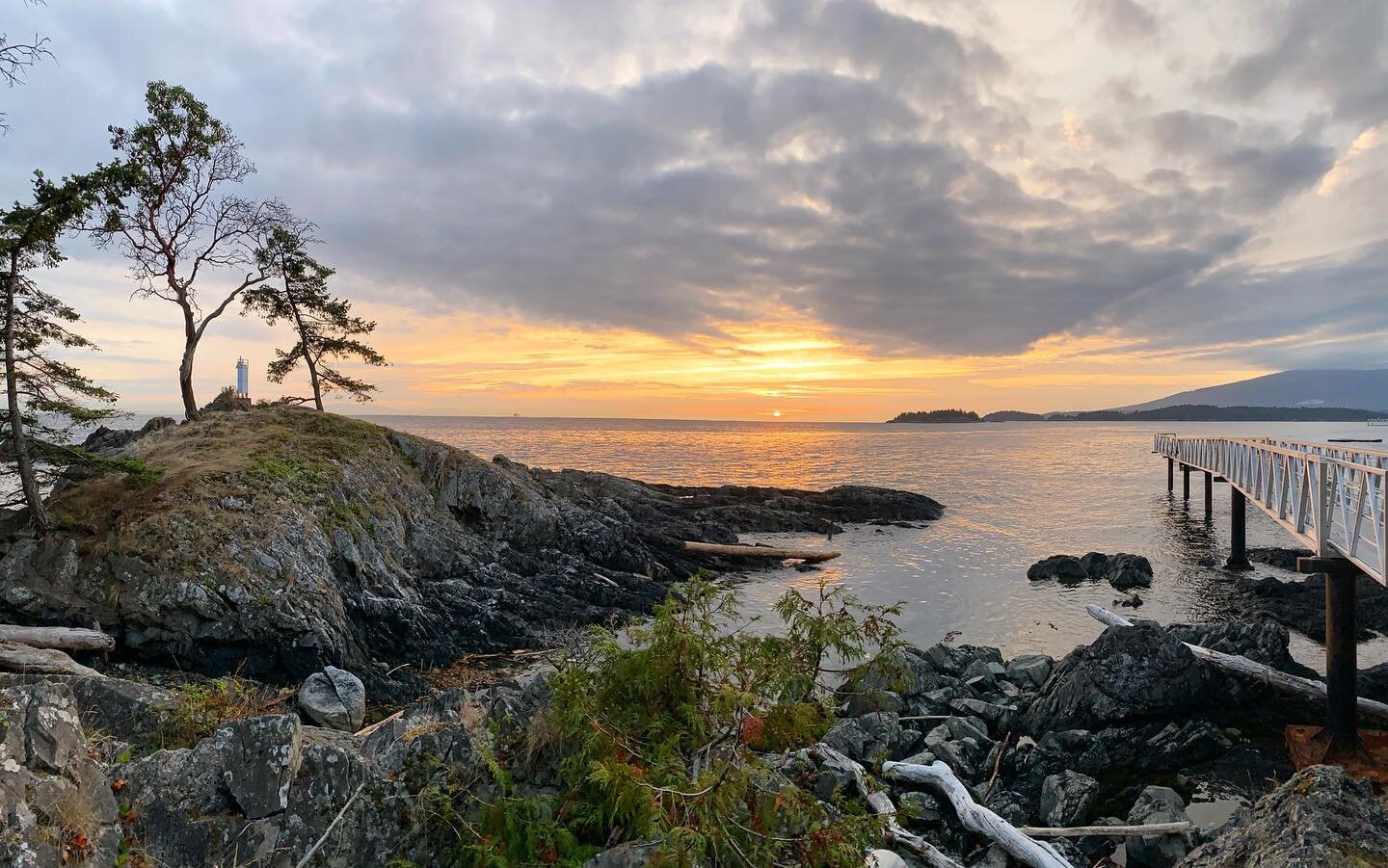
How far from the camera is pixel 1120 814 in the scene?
8.16 metres

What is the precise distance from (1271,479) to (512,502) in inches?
881

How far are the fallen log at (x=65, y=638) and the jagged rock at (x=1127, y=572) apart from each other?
2547 cm

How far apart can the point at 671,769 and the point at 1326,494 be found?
1519cm

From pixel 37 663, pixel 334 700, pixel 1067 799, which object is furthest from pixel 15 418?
pixel 1067 799

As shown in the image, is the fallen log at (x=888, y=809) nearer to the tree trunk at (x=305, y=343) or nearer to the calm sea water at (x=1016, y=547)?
the calm sea water at (x=1016, y=547)

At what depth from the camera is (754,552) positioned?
26734 millimetres

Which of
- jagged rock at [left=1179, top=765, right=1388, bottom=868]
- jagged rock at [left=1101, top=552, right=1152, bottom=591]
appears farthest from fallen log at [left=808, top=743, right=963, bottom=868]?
→ jagged rock at [left=1101, top=552, right=1152, bottom=591]

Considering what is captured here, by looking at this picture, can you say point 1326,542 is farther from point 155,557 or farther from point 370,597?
point 155,557

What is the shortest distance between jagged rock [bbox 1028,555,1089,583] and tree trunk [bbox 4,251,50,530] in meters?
25.9

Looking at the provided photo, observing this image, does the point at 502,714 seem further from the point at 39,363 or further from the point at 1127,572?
the point at 1127,572

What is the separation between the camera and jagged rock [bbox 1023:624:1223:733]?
10.3 m

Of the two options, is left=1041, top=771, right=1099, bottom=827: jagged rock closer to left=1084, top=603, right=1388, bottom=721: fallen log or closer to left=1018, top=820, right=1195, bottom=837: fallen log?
left=1018, top=820, right=1195, bottom=837: fallen log

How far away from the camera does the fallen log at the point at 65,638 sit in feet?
31.2

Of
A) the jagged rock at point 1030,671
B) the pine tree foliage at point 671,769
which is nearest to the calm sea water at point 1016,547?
the jagged rock at point 1030,671
